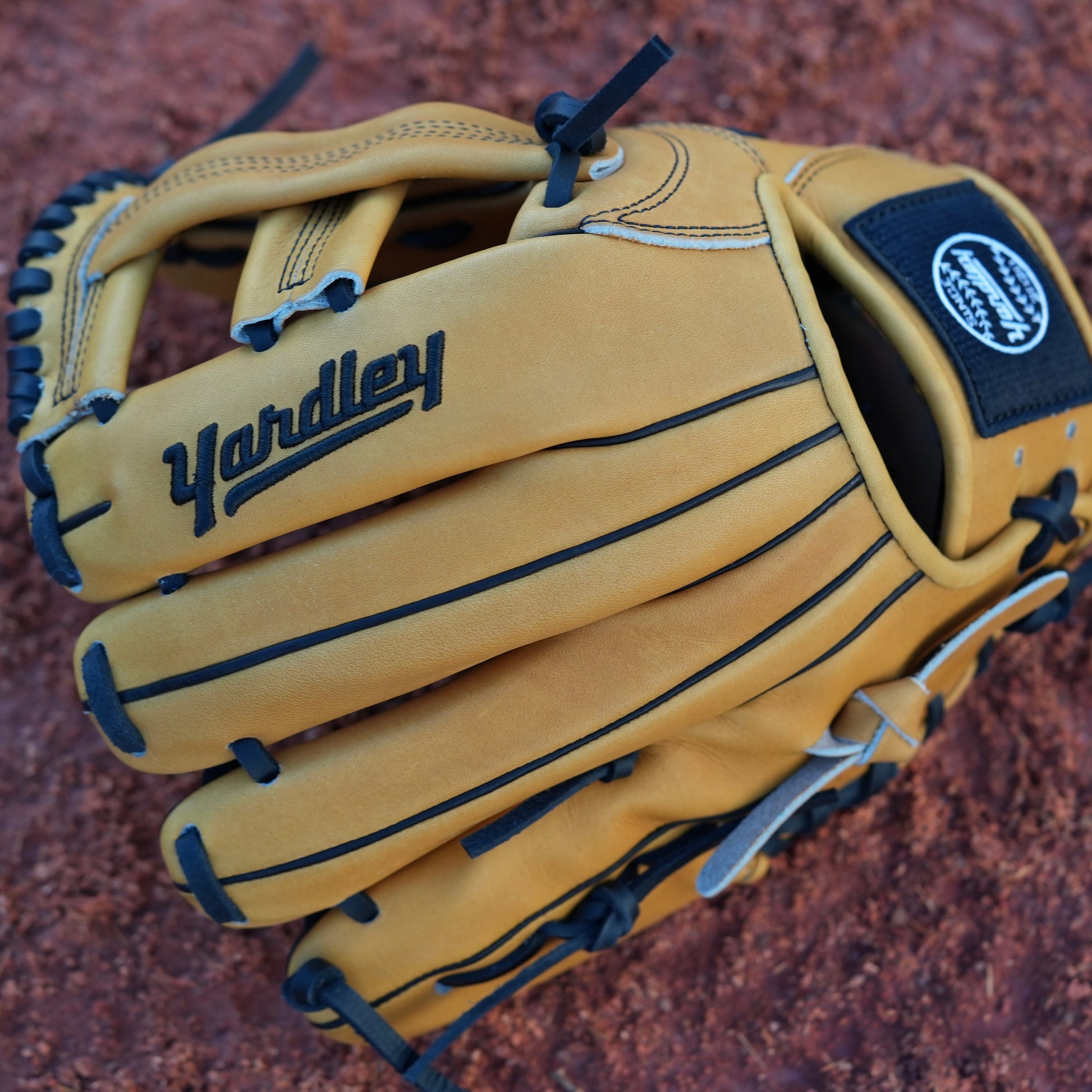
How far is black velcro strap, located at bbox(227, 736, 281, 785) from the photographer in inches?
47.2

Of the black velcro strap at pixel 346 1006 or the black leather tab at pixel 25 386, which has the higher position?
the black leather tab at pixel 25 386

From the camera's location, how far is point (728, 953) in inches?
61.5

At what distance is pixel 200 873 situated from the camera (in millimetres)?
1224

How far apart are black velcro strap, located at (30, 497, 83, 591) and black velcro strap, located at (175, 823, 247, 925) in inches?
14.4

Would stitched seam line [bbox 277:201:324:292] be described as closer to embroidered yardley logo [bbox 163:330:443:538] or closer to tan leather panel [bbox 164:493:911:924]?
embroidered yardley logo [bbox 163:330:443:538]

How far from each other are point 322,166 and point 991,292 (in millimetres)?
Answer: 943

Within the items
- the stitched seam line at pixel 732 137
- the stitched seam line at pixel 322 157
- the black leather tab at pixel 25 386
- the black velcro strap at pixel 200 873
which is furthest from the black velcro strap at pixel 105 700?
the stitched seam line at pixel 732 137

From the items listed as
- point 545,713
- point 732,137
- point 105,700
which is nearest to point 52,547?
point 105,700

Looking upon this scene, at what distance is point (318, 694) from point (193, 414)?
0.38 m

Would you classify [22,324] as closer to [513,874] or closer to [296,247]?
[296,247]

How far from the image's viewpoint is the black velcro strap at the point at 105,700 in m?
1.18

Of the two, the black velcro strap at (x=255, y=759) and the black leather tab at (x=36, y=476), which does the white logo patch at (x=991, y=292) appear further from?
the black leather tab at (x=36, y=476)

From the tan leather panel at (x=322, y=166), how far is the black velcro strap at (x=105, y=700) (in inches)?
21.9

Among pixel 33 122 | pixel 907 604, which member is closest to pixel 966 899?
pixel 907 604
